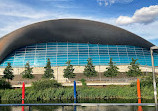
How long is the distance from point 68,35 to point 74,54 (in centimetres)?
535

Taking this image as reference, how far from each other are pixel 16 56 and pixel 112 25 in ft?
84.2

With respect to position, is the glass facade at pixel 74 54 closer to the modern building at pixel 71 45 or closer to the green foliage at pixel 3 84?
the modern building at pixel 71 45

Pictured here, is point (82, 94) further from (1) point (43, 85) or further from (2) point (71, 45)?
(2) point (71, 45)

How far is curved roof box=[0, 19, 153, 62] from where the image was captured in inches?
1742

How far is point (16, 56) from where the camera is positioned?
158 ft

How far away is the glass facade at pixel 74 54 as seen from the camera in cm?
4675

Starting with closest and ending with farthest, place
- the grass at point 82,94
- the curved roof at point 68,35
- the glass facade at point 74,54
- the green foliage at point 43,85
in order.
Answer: the grass at point 82,94, the green foliage at point 43,85, the curved roof at point 68,35, the glass facade at point 74,54

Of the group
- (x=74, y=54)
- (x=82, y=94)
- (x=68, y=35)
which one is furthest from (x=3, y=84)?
(x=68, y=35)

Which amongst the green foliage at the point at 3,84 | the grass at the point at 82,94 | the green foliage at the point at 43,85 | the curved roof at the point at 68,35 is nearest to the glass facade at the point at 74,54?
the curved roof at the point at 68,35

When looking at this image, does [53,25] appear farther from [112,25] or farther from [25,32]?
[112,25]

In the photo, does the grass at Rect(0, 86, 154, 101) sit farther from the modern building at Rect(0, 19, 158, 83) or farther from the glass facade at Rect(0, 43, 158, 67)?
the glass facade at Rect(0, 43, 158, 67)

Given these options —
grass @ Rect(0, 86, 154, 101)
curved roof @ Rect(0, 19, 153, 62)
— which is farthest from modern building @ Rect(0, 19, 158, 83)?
grass @ Rect(0, 86, 154, 101)

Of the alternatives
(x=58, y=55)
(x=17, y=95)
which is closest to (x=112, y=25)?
(x=58, y=55)

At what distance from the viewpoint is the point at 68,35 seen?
48969 millimetres
